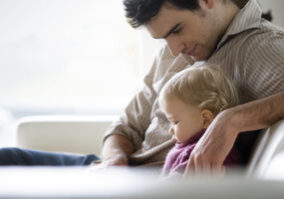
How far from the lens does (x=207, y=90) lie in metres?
1.00

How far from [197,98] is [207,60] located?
282mm

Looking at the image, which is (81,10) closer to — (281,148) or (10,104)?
(10,104)

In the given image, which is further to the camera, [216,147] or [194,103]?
[194,103]

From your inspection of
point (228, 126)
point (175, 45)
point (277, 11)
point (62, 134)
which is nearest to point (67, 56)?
point (62, 134)

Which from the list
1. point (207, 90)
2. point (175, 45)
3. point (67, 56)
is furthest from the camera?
point (67, 56)

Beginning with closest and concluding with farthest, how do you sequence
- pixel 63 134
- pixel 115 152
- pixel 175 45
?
pixel 175 45, pixel 115 152, pixel 63 134

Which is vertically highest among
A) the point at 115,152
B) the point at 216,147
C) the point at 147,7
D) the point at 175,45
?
the point at 147,7

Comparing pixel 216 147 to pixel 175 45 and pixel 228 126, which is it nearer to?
pixel 228 126

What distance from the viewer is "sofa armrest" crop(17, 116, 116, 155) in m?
1.64

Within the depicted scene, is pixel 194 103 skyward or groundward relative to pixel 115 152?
skyward

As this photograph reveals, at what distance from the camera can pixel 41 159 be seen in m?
1.42

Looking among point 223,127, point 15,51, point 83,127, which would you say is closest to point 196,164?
point 223,127

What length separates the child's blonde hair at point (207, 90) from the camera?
3.29 feet

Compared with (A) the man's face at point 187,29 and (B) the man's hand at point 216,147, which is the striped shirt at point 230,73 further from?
(B) the man's hand at point 216,147
